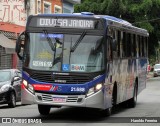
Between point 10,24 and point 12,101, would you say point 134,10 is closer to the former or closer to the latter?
point 10,24

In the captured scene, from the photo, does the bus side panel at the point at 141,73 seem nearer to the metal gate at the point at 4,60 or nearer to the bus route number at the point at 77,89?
the bus route number at the point at 77,89

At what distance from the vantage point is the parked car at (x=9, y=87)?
63.8 feet

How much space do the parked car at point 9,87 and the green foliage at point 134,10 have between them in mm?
26264

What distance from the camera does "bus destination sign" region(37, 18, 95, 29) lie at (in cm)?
1407

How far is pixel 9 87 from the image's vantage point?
65.2 feet

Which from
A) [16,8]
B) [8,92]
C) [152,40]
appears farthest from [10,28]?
[152,40]

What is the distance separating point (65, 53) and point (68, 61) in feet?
0.80

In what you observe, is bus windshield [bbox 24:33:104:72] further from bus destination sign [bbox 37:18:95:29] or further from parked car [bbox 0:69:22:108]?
parked car [bbox 0:69:22:108]

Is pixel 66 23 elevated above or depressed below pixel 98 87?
above

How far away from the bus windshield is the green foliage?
107 feet

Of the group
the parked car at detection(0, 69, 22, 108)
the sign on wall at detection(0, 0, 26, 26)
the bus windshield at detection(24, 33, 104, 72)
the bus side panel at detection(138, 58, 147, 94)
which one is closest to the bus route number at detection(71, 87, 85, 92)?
the bus windshield at detection(24, 33, 104, 72)

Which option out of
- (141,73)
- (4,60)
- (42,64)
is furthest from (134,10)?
(42,64)

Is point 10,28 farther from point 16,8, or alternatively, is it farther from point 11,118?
point 11,118

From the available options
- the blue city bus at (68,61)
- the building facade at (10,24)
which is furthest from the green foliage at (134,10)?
the blue city bus at (68,61)
